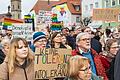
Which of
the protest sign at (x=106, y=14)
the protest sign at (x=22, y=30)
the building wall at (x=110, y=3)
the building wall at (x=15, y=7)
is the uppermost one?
the building wall at (x=15, y=7)

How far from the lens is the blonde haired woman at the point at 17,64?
564 centimetres

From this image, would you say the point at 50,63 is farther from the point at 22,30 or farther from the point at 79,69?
the point at 22,30

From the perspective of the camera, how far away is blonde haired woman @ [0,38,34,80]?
564 centimetres

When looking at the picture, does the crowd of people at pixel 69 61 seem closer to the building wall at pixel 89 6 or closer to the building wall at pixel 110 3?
the building wall at pixel 110 3

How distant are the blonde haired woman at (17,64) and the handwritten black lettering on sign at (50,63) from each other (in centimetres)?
27

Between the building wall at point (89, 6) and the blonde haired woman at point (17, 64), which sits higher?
the building wall at point (89, 6)

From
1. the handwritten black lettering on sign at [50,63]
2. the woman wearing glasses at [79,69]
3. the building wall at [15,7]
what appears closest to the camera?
the woman wearing glasses at [79,69]

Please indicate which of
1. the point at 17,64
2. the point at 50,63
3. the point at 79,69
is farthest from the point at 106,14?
the point at 79,69

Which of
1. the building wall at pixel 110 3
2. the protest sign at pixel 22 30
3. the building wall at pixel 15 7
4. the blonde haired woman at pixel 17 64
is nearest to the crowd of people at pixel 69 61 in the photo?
the blonde haired woman at pixel 17 64

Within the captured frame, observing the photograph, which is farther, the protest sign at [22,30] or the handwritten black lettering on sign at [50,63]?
the protest sign at [22,30]

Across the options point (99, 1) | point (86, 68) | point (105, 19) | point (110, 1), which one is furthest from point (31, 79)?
point (99, 1)

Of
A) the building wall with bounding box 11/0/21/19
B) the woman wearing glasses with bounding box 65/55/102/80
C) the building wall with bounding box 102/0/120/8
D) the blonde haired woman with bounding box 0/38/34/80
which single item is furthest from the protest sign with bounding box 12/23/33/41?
the building wall with bounding box 11/0/21/19

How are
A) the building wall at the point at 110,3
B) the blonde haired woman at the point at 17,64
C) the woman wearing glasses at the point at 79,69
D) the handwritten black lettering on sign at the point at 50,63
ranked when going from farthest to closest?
the building wall at the point at 110,3
the handwritten black lettering on sign at the point at 50,63
the blonde haired woman at the point at 17,64
the woman wearing glasses at the point at 79,69

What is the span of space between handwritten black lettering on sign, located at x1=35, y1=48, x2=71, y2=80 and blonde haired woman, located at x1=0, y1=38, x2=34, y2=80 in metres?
0.27
